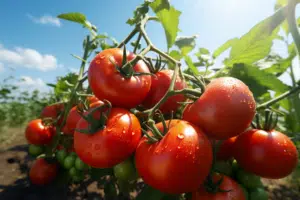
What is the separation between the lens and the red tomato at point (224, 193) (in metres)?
0.64

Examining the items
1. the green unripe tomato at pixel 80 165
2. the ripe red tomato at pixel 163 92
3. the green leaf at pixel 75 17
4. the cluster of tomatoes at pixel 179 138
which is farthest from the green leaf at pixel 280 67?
the green leaf at pixel 75 17

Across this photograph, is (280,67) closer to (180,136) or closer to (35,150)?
(180,136)

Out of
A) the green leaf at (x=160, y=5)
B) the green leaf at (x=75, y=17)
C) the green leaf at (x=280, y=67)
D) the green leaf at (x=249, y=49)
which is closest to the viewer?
the green leaf at (x=249, y=49)

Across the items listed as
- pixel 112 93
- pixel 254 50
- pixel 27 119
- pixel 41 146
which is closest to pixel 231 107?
pixel 112 93

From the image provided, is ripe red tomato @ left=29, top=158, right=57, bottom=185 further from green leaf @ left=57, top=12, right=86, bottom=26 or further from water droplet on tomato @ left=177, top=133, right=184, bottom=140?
water droplet on tomato @ left=177, top=133, right=184, bottom=140

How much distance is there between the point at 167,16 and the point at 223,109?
626 mm

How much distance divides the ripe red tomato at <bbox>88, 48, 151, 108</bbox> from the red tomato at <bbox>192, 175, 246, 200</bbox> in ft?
1.07

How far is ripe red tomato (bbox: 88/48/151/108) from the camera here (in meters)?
0.70

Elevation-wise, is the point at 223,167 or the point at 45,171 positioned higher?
the point at 223,167

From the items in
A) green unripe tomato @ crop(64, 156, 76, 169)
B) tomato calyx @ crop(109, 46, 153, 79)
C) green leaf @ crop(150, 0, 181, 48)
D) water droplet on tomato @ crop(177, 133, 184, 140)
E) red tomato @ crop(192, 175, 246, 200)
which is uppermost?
green leaf @ crop(150, 0, 181, 48)

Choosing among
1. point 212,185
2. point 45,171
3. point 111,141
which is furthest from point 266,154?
point 45,171

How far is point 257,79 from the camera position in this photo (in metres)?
0.95

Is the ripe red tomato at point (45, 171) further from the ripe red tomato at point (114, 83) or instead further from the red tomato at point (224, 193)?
the red tomato at point (224, 193)

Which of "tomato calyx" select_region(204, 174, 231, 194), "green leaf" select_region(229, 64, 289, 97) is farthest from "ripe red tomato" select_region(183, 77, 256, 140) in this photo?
"green leaf" select_region(229, 64, 289, 97)
